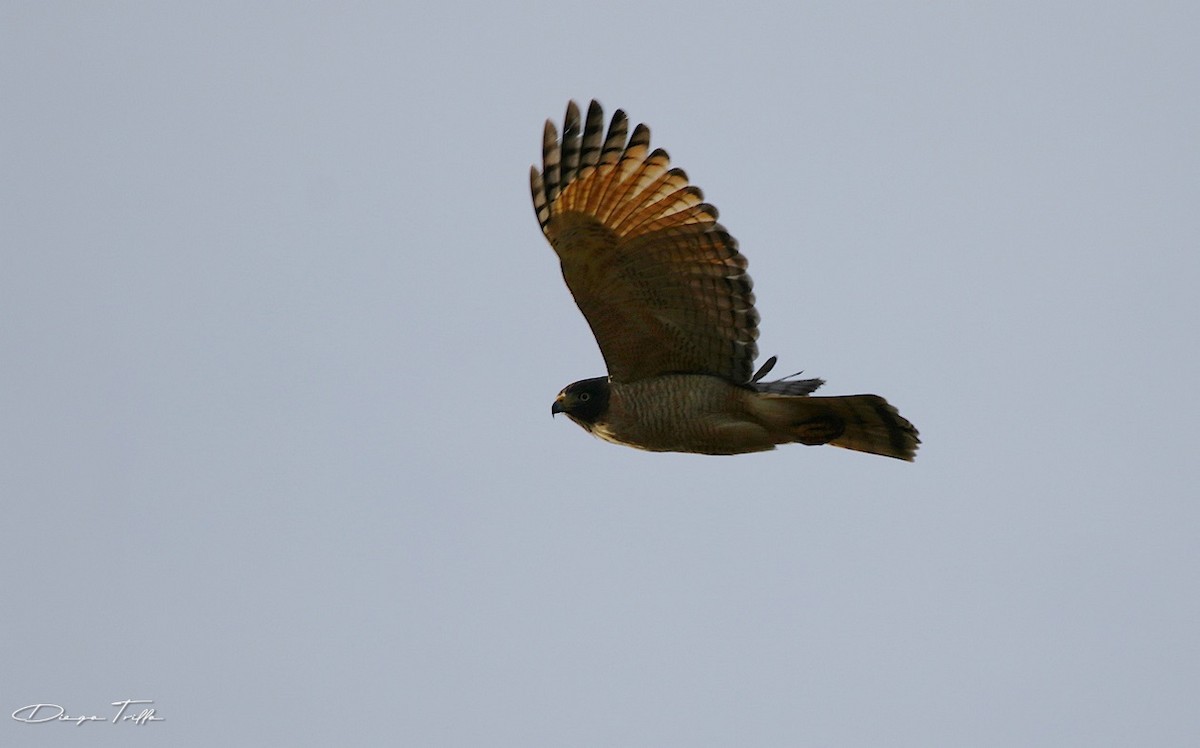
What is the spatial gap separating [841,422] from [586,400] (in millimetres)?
1582

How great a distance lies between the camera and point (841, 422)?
14.3 metres

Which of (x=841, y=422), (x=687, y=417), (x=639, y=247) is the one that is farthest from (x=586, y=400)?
(x=841, y=422)

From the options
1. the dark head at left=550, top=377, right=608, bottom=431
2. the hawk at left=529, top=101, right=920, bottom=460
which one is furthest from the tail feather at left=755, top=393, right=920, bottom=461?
the dark head at left=550, top=377, right=608, bottom=431

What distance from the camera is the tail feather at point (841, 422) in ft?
46.5

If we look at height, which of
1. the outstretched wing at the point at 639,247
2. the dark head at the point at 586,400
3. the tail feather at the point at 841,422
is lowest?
the tail feather at the point at 841,422

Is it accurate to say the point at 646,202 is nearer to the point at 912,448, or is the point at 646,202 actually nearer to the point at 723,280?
the point at 723,280

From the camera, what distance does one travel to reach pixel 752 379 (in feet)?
48.0

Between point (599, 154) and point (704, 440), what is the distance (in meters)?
1.80

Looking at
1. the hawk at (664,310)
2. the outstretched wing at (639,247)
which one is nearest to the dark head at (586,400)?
the hawk at (664,310)

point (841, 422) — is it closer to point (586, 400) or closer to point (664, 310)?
point (664, 310)

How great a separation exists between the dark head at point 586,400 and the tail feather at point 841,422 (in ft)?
3.27

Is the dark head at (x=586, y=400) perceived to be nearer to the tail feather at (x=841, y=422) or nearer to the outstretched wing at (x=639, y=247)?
the outstretched wing at (x=639, y=247)

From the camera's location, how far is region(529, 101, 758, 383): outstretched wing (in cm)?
1413

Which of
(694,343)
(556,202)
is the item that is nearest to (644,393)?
(694,343)
